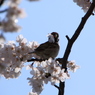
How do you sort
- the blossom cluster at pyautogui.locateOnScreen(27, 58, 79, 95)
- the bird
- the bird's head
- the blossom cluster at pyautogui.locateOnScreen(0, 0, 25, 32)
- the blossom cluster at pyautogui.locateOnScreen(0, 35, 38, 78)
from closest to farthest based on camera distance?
1. the blossom cluster at pyautogui.locateOnScreen(0, 0, 25, 32)
2. the blossom cluster at pyautogui.locateOnScreen(27, 58, 79, 95)
3. the blossom cluster at pyautogui.locateOnScreen(0, 35, 38, 78)
4. the bird
5. the bird's head

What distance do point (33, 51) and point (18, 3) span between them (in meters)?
2.84

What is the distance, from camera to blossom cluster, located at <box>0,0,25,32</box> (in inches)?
64.9

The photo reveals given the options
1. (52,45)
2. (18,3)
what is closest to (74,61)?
(52,45)

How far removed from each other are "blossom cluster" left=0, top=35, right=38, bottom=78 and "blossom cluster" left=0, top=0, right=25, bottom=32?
2611 millimetres

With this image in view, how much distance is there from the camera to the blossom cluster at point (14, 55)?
431 centimetres

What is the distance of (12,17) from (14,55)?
8.86 feet

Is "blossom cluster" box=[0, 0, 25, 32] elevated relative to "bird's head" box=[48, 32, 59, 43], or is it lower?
lower

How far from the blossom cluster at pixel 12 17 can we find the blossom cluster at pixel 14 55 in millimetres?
2611

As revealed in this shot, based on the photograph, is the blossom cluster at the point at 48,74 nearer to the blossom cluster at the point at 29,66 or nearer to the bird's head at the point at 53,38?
the blossom cluster at the point at 29,66

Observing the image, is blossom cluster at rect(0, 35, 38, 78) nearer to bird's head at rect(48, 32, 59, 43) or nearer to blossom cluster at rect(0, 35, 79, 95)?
blossom cluster at rect(0, 35, 79, 95)

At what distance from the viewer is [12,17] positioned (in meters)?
1.69

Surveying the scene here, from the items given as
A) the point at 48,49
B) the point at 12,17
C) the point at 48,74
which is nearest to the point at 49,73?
the point at 48,74

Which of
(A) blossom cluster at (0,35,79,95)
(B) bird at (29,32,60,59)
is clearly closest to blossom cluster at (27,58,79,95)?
(A) blossom cluster at (0,35,79,95)

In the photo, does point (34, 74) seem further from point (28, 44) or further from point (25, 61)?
point (28, 44)
